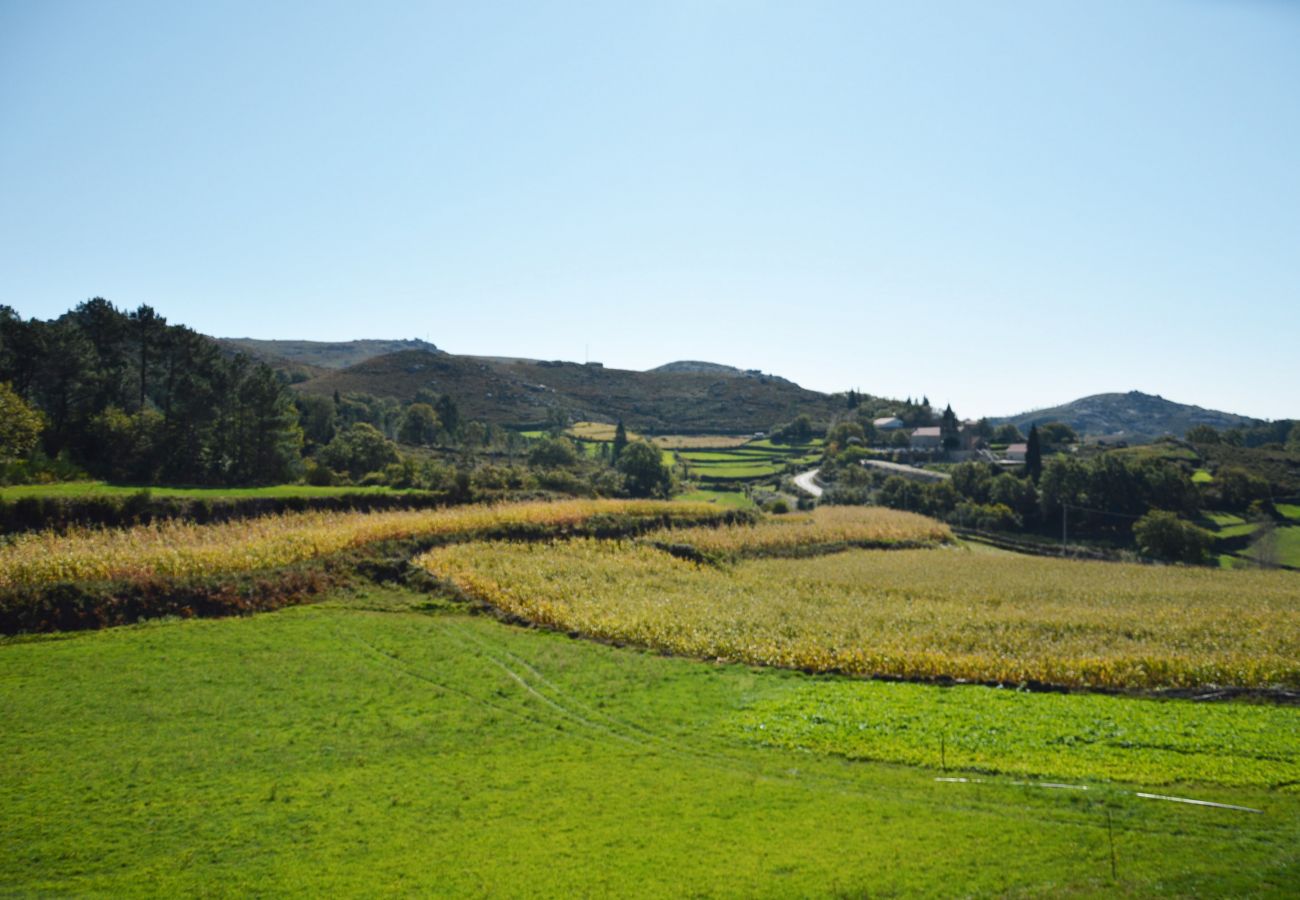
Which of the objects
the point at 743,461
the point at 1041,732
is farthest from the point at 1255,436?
the point at 1041,732

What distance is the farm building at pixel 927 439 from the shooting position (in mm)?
120875

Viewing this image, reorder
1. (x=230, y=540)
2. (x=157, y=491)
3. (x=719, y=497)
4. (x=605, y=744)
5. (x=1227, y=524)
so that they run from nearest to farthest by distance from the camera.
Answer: (x=605, y=744), (x=230, y=540), (x=157, y=491), (x=1227, y=524), (x=719, y=497)

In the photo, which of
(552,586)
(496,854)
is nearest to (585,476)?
(552,586)

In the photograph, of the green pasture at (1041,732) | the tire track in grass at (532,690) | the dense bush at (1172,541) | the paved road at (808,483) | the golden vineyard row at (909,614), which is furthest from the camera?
the paved road at (808,483)

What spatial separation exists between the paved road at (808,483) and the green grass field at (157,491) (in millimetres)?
54853

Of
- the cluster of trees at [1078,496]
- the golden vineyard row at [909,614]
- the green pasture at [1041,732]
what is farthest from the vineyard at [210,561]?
the cluster of trees at [1078,496]

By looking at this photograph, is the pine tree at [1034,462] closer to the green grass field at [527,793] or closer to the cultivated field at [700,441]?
the cultivated field at [700,441]

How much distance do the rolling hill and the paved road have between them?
1695 inches

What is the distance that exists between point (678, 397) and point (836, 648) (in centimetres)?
15298

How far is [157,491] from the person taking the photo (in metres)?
39.0

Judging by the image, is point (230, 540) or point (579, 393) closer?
point (230, 540)

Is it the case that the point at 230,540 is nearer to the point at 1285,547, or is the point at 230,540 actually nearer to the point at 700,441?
the point at 1285,547

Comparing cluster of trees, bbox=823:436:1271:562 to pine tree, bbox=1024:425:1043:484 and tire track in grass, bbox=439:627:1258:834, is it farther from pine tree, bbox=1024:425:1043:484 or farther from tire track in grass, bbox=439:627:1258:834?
tire track in grass, bbox=439:627:1258:834

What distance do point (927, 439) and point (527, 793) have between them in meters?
117
